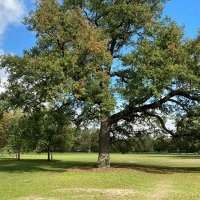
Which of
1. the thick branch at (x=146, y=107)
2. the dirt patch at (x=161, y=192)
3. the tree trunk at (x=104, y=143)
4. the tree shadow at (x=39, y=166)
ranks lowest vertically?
the dirt patch at (x=161, y=192)

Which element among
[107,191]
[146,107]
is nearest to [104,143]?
[146,107]

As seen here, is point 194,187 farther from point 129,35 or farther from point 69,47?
point 129,35

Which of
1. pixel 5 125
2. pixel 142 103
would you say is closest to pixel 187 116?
pixel 142 103

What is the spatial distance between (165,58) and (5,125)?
44094 mm

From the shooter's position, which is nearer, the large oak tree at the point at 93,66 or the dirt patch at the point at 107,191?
the dirt patch at the point at 107,191

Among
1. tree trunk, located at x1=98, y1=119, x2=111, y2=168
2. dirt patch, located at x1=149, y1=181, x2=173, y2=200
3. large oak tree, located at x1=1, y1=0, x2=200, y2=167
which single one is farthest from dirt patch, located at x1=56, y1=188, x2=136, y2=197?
tree trunk, located at x1=98, y1=119, x2=111, y2=168

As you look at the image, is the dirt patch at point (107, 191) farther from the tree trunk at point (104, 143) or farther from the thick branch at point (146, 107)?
the tree trunk at point (104, 143)

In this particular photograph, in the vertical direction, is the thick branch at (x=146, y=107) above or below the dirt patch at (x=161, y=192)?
above

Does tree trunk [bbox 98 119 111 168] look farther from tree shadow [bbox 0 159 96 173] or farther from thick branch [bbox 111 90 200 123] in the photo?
tree shadow [bbox 0 159 96 173]

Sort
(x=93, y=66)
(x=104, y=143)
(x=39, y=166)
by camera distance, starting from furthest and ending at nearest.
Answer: (x=39, y=166)
(x=104, y=143)
(x=93, y=66)

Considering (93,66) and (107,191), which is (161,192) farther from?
(93,66)

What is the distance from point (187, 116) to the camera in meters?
37.2

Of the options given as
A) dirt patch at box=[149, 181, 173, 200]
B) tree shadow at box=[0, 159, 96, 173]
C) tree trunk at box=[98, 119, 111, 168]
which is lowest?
dirt patch at box=[149, 181, 173, 200]

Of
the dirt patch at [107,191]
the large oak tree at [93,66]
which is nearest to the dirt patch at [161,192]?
the dirt patch at [107,191]
